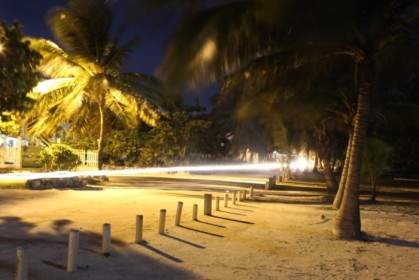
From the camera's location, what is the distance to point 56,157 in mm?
23484

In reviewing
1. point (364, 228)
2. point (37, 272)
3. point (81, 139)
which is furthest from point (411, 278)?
point (81, 139)

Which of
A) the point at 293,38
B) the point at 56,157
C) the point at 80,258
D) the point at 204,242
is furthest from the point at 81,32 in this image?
the point at 80,258

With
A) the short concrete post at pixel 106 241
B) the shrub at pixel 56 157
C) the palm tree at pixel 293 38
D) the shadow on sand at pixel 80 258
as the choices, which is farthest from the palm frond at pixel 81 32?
the short concrete post at pixel 106 241

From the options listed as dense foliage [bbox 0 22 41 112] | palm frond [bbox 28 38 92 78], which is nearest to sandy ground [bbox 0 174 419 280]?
dense foliage [bbox 0 22 41 112]

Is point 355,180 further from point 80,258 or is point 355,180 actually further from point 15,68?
point 15,68

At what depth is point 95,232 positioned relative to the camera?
1075cm

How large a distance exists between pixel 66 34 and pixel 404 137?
77.0 feet

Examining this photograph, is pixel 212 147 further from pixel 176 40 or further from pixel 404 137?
pixel 176 40

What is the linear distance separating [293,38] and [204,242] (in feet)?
16.7

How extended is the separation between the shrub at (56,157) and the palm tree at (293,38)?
13.9 metres

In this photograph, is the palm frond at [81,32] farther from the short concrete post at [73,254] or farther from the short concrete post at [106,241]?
the short concrete post at [73,254]

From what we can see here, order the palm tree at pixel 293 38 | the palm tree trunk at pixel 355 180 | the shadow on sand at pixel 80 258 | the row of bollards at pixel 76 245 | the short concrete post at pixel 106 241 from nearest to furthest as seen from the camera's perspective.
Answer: the row of bollards at pixel 76 245 < the shadow on sand at pixel 80 258 < the short concrete post at pixel 106 241 < the palm tree at pixel 293 38 < the palm tree trunk at pixel 355 180

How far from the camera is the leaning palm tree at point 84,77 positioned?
2073cm

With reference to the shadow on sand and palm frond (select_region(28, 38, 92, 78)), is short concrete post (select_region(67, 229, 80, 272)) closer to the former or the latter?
the shadow on sand
